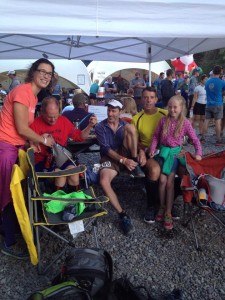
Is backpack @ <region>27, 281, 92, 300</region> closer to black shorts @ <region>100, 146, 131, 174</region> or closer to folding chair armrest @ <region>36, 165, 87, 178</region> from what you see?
folding chair armrest @ <region>36, 165, 87, 178</region>

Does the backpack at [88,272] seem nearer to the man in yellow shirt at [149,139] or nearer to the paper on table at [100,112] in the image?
the man in yellow shirt at [149,139]

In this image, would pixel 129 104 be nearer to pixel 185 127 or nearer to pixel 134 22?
pixel 185 127

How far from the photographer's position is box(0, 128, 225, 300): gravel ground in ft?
7.25

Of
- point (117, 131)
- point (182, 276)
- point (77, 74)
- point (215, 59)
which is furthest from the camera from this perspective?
point (215, 59)

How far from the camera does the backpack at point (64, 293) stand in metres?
1.69

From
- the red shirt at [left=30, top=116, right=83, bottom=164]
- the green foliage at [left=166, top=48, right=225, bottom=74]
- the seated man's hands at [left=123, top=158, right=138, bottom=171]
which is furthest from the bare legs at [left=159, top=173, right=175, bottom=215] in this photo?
the green foliage at [left=166, top=48, right=225, bottom=74]

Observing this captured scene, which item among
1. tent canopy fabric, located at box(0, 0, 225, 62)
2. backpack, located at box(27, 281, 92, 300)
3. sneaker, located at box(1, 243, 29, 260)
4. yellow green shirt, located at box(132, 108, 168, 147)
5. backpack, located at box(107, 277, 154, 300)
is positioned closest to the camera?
backpack, located at box(27, 281, 92, 300)

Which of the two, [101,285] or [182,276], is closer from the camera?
[101,285]

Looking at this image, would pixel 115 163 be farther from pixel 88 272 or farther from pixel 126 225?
pixel 88 272

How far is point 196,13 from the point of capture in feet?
8.54

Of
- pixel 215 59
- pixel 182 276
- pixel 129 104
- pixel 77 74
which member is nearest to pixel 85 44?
pixel 129 104

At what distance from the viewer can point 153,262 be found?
8.22ft

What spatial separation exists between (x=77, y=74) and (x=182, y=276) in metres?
17.5

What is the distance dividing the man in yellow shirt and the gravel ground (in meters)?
0.21
